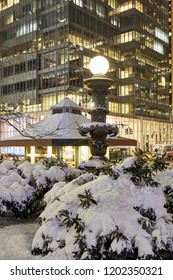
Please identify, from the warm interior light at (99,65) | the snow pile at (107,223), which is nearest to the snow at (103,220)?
the snow pile at (107,223)

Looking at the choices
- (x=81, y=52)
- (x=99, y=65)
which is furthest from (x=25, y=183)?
(x=81, y=52)

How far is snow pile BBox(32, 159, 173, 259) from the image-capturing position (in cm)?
395

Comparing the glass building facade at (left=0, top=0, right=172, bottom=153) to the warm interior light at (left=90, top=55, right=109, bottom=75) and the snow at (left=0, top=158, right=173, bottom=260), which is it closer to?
the warm interior light at (left=90, top=55, right=109, bottom=75)

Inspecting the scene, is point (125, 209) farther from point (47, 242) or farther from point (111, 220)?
point (47, 242)

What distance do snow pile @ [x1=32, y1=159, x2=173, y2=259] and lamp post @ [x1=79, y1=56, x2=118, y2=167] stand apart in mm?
1898

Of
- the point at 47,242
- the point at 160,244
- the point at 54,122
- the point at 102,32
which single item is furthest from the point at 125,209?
the point at 102,32

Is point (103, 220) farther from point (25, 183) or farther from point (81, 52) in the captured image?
point (81, 52)

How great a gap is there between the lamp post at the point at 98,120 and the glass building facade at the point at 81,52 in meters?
40.0

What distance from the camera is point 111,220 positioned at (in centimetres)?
414

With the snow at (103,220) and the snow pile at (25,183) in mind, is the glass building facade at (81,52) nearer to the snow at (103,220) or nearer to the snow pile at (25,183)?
the snow pile at (25,183)

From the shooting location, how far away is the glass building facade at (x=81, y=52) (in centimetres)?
5422

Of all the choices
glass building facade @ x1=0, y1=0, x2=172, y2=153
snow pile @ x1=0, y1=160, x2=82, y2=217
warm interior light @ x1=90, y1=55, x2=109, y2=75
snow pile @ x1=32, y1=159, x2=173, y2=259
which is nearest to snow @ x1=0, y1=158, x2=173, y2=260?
snow pile @ x1=32, y1=159, x2=173, y2=259

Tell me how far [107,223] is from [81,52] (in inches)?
2157

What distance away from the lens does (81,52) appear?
56375 millimetres
